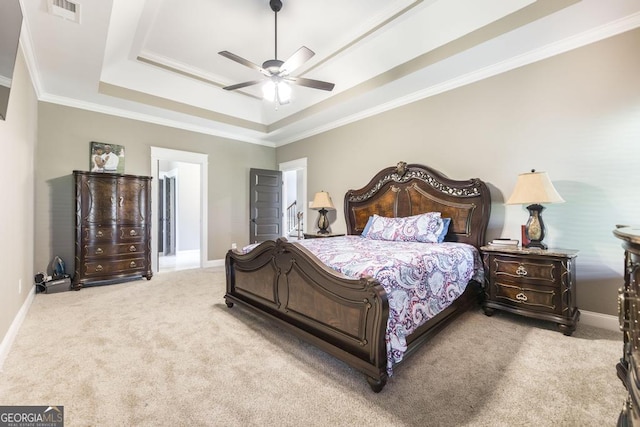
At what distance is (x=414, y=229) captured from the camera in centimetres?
343

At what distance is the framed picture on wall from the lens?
4430mm

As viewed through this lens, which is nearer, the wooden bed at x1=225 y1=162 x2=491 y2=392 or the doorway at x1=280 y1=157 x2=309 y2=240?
the wooden bed at x1=225 y1=162 x2=491 y2=392

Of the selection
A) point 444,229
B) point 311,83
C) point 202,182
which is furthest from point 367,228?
point 202,182

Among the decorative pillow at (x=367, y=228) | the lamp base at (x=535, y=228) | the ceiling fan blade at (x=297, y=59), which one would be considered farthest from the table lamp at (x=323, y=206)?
the lamp base at (x=535, y=228)

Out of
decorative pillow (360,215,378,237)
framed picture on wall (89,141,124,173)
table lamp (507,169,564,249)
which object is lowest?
decorative pillow (360,215,378,237)

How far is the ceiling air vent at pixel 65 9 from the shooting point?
2.34 m

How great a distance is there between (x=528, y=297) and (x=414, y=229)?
1289 millimetres

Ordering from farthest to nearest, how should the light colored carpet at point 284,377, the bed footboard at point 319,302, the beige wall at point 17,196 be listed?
the beige wall at point 17,196
the bed footboard at point 319,302
the light colored carpet at point 284,377

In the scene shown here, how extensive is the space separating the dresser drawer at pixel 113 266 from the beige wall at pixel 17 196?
0.61 m

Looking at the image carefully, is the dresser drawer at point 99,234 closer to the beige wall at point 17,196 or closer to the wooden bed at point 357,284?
the beige wall at point 17,196

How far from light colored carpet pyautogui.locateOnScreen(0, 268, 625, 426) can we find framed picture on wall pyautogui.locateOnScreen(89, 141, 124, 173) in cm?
254

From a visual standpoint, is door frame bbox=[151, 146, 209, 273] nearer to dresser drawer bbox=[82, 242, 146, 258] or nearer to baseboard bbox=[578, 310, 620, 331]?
dresser drawer bbox=[82, 242, 146, 258]

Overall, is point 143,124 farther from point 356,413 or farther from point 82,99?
point 356,413

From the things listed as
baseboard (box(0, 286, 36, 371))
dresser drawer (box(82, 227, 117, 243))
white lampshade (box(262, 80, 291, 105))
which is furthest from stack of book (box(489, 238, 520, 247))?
dresser drawer (box(82, 227, 117, 243))
